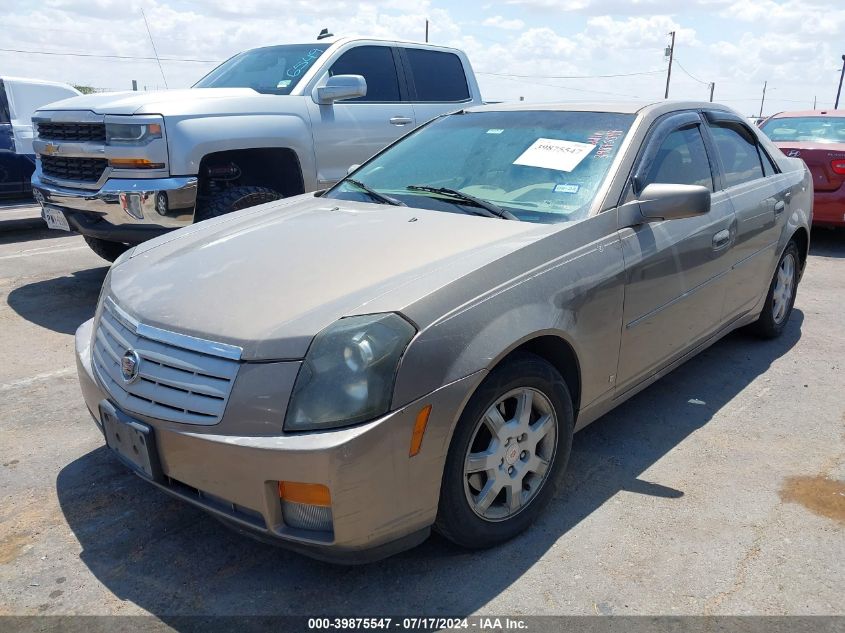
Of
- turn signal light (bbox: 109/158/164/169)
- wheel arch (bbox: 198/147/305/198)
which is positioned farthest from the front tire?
wheel arch (bbox: 198/147/305/198)

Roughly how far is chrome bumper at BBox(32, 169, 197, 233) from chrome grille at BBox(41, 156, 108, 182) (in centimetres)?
22

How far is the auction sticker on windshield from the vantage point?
334 centimetres

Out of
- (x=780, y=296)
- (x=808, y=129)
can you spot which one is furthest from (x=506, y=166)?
(x=808, y=129)

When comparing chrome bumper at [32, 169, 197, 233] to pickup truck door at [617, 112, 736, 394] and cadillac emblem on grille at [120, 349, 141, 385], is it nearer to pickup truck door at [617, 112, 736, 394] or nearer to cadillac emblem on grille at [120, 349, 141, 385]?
cadillac emblem on grille at [120, 349, 141, 385]

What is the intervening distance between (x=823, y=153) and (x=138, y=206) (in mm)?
7020

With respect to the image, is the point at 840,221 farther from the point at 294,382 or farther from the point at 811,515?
the point at 294,382

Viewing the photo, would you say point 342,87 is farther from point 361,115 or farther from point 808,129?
point 808,129

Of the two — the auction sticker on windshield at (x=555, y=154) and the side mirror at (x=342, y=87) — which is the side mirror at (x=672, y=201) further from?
the side mirror at (x=342, y=87)

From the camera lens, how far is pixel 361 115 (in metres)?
6.47

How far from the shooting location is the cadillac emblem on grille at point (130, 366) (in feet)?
8.13

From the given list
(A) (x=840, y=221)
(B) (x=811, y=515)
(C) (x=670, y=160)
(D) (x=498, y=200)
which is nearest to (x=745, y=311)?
(C) (x=670, y=160)

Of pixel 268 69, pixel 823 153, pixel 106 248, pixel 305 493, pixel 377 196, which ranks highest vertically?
pixel 268 69

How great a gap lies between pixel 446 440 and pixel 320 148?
4286mm

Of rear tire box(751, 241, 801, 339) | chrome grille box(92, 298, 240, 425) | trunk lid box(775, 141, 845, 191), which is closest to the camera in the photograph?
chrome grille box(92, 298, 240, 425)
